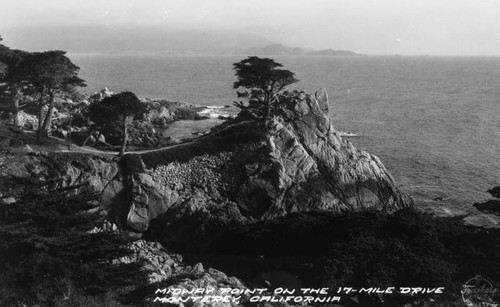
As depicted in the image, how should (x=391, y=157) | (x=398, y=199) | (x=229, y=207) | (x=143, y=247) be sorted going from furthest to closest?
(x=391, y=157)
(x=398, y=199)
(x=229, y=207)
(x=143, y=247)

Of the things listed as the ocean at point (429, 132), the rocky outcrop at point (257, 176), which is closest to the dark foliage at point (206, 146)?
the rocky outcrop at point (257, 176)

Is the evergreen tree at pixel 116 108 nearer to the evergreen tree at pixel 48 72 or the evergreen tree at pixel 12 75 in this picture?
the evergreen tree at pixel 48 72

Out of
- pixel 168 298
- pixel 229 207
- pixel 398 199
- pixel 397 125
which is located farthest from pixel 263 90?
pixel 397 125

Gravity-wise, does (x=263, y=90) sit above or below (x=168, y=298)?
above

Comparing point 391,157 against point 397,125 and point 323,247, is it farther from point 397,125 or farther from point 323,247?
point 323,247

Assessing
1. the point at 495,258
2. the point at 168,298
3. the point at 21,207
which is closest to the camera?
the point at 168,298

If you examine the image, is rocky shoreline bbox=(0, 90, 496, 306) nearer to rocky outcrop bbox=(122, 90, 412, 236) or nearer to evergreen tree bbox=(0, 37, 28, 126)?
rocky outcrop bbox=(122, 90, 412, 236)

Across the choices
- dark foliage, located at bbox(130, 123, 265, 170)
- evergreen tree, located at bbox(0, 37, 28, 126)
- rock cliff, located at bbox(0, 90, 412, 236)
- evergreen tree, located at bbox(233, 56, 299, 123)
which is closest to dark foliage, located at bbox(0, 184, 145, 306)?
rock cliff, located at bbox(0, 90, 412, 236)

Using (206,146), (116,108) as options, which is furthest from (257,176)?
(116,108)
